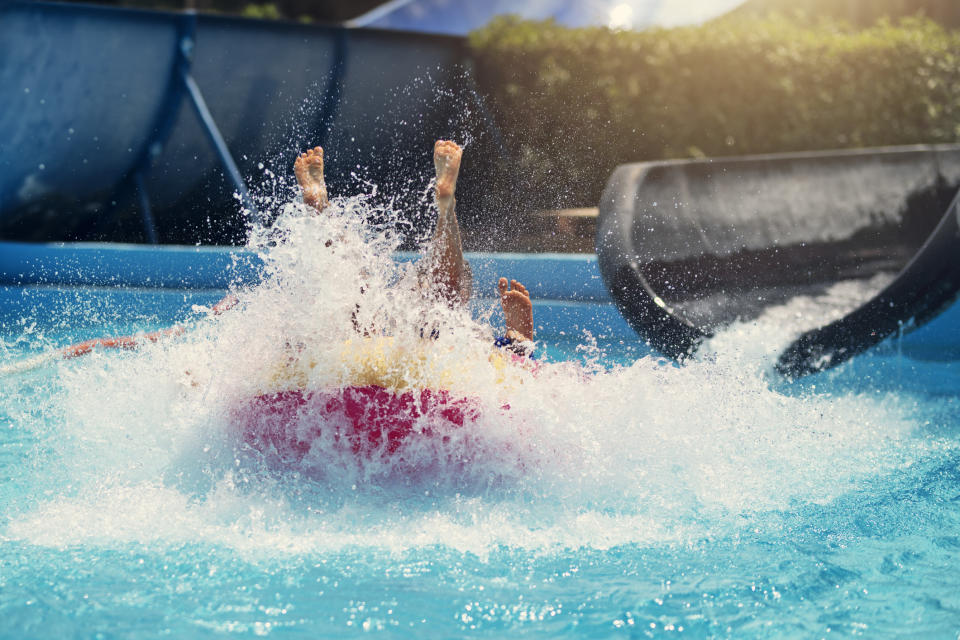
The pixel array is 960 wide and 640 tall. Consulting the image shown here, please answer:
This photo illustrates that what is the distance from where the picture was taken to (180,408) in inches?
106

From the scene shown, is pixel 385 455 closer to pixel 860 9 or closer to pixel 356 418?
pixel 356 418

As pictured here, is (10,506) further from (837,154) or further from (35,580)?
(837,154)

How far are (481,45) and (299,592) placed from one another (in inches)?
255

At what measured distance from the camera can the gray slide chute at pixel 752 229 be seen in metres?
4.71

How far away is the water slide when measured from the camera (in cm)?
651

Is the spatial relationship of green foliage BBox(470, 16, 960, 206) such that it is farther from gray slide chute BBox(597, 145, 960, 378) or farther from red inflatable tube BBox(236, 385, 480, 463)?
red inflatable tube BBox(236, 385, 480, 463)

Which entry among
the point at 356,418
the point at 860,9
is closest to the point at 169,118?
the point at 356,418

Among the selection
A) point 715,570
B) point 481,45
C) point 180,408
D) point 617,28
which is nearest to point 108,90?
point 481,45

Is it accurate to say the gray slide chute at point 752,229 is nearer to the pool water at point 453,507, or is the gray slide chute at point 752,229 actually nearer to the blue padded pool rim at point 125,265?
the blue padded pool rim at point 125,265

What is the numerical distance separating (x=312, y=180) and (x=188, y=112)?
15.5ft

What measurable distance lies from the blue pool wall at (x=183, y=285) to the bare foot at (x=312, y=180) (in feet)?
6.56

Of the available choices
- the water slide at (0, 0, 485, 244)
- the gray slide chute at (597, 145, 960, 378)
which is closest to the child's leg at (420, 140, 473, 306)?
the gray slide chute at (597, 145, 960, 378)

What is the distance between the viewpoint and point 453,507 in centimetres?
244

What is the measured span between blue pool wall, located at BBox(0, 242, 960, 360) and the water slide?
95 cm
